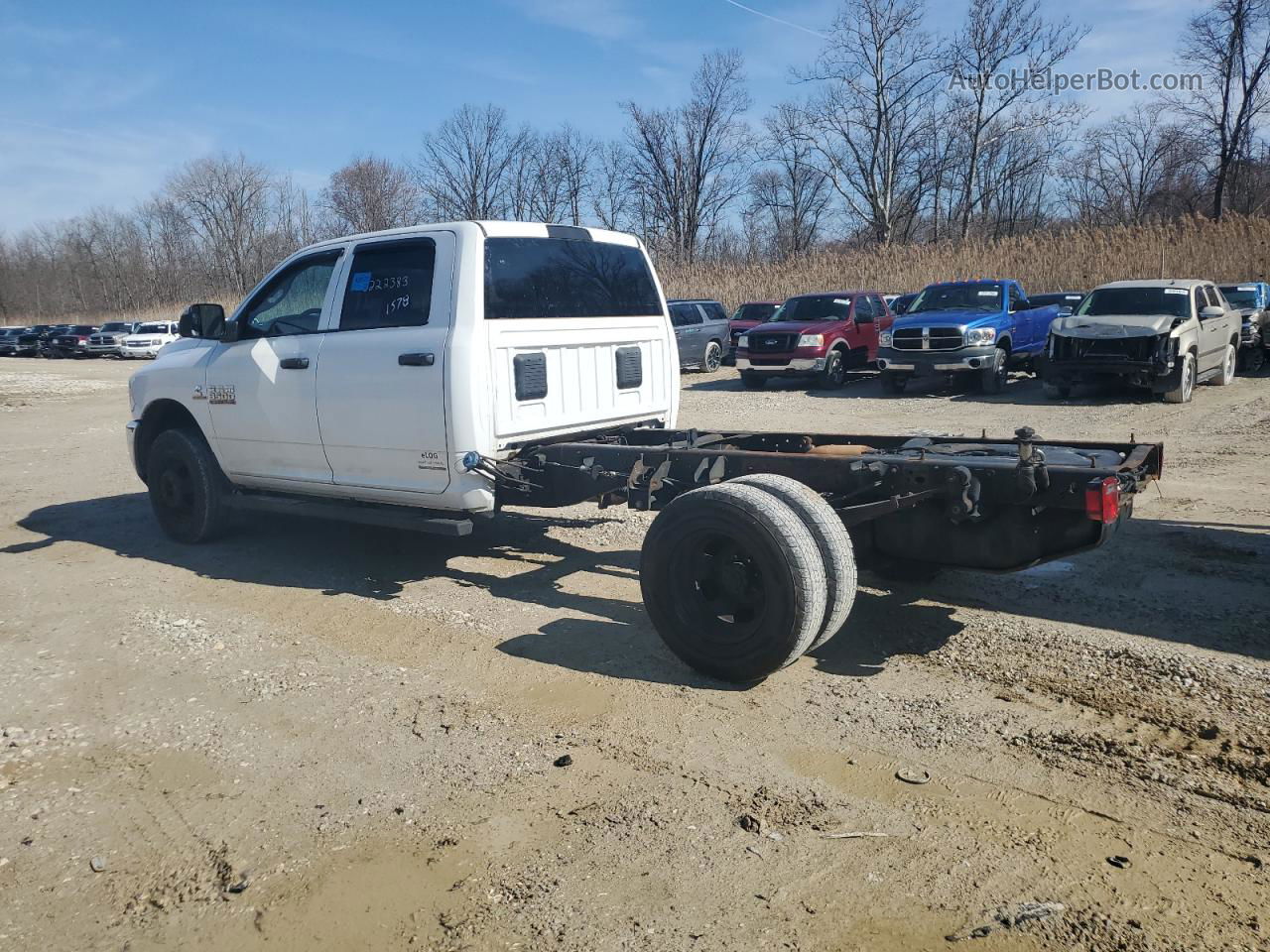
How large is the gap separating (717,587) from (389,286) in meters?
3.01

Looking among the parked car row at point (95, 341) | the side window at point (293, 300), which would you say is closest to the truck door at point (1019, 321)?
the side window at point (293, 300)

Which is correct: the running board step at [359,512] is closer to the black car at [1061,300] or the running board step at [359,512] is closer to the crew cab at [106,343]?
the black car at [1061,300]

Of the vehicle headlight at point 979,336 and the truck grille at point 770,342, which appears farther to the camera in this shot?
the truck grille at point 770,342

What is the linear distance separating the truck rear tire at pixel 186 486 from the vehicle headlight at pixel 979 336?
13.9m

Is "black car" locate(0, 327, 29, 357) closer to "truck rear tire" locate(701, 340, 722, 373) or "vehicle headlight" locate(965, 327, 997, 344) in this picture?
"truck rear tire" locate(701, 340, 722, 373)

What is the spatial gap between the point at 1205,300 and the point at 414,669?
1609 cm

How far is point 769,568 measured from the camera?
13.7 feet

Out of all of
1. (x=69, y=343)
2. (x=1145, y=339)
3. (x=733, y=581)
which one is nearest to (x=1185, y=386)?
(x=1145, y=339)

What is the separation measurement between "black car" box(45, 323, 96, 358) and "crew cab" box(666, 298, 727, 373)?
3199cm

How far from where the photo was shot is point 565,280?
20.7 ft

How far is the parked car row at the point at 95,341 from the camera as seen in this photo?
41.9 metres

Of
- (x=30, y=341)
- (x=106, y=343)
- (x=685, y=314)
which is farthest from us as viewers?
(x=30, y=341)

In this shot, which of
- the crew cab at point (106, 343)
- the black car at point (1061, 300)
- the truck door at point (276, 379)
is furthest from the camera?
the crew cab at point (106, 343)

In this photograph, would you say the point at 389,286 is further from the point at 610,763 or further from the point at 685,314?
the point at 685,314
